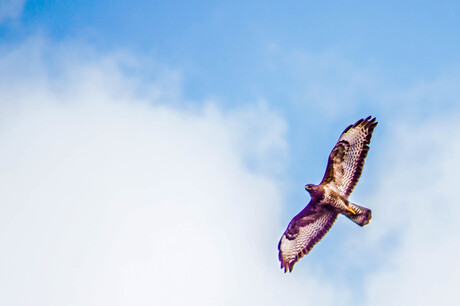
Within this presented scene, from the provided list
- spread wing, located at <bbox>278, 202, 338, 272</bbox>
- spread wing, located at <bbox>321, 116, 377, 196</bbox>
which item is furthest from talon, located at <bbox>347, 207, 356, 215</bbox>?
spread wing, located at <bbox>278, 202, 338, 272</bbox>

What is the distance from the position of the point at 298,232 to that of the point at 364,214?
2.26 meters

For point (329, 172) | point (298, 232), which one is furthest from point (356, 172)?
point (298, 232)

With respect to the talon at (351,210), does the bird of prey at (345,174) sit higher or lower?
higher

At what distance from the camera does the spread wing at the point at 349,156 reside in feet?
52.2

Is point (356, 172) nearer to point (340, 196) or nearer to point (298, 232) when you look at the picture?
point (340, 196)

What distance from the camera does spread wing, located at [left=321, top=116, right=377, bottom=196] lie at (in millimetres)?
15914

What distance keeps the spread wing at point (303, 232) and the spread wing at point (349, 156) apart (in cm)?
92

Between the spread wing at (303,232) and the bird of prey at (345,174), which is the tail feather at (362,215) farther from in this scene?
the spread wing at (303,232)

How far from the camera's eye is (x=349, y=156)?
1596cm

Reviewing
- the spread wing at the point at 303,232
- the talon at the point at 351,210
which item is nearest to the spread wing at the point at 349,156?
the talon at the point at 351,210

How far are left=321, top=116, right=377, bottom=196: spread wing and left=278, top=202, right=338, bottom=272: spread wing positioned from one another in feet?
3.03

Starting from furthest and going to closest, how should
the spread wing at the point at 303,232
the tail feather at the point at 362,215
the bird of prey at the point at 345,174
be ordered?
the spread wing at the point at 303,232 < the bird of prey at the point at 345,174 < the tail feather at the point at 362,215

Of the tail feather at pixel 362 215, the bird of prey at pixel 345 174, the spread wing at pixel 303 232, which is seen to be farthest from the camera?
the spread wing at pixel 303 232

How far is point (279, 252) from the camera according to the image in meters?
17.4
